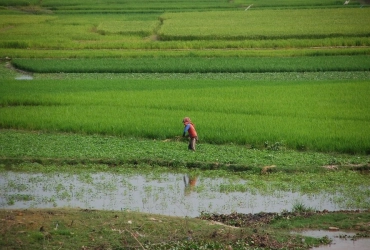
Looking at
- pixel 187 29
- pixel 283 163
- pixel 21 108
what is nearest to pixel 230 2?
pixel 187 29

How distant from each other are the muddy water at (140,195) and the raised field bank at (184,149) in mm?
27

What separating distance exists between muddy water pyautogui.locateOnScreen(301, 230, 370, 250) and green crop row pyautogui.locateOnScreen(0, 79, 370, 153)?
415cm

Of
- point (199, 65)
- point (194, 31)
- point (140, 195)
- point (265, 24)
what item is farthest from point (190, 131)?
point (265, 24)

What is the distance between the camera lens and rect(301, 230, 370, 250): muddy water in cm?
766

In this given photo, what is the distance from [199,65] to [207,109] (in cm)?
785

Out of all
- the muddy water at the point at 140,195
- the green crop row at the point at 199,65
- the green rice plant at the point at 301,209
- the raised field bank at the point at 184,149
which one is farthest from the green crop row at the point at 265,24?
the green rice plant at the point at 301,209

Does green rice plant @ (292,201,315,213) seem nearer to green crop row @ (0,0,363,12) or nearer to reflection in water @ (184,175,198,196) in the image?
reflection in water @ (184,175,198,196)

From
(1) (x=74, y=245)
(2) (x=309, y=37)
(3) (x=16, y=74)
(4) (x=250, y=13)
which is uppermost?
(4) (x=250, y=13)

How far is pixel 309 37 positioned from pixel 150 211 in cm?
2290

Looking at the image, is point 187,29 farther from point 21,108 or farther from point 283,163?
point 283,163

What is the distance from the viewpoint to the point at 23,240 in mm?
7410

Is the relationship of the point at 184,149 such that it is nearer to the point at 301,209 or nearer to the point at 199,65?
the point at 301,209

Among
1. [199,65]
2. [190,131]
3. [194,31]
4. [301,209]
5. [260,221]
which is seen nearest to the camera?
[260,221]

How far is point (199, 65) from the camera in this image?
2295cm
